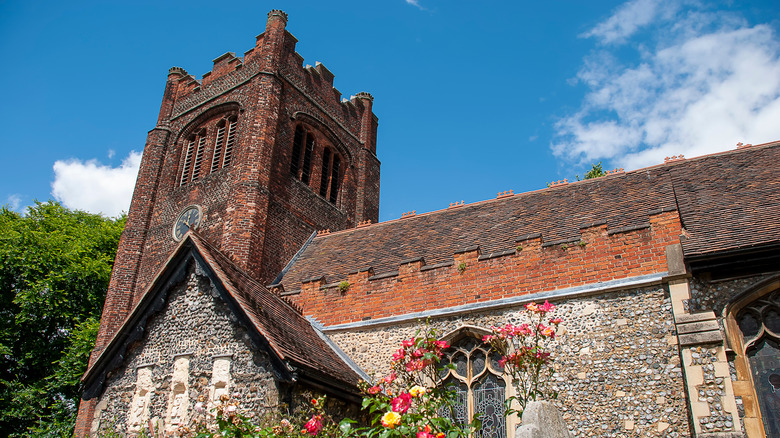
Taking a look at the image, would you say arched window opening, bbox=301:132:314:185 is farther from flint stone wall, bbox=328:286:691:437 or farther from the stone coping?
Answer: flint stone wall, bbox=328:286:691:437

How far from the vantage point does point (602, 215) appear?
485 inches

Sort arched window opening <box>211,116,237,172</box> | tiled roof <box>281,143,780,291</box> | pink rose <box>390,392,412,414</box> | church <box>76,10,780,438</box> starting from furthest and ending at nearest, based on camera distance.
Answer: arched window opening <box>211,116,237,172</box>, tiled roof <box>281,143,780,291</box>, church <box>76,10,780,438</box>, pink rose <box>390,392,412,414</box>

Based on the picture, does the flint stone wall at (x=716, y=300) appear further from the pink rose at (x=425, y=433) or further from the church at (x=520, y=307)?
the pink rose at (x=425, y=433)

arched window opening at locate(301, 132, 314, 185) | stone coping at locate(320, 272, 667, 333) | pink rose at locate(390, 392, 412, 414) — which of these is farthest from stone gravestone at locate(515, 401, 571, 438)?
arched window opening at locate(301, 132, 314, 185)

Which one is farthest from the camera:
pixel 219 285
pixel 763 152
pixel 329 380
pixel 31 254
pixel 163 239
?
pixel 31 254

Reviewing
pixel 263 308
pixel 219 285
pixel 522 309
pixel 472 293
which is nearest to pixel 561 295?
pixel 522 309

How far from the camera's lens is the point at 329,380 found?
344 inches

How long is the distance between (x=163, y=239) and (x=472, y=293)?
457 inches

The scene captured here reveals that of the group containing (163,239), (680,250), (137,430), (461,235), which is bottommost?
(137,430)

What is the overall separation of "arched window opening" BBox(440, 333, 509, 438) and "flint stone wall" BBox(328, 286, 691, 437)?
0.85 metres

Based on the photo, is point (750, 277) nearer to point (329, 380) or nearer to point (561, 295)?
point (561, 295)

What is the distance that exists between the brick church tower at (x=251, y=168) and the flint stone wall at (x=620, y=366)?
9.10 metres

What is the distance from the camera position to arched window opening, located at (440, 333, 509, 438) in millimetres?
9953

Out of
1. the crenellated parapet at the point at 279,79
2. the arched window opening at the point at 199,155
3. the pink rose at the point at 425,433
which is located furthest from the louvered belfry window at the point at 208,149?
the pink rose at the point at 425,433
